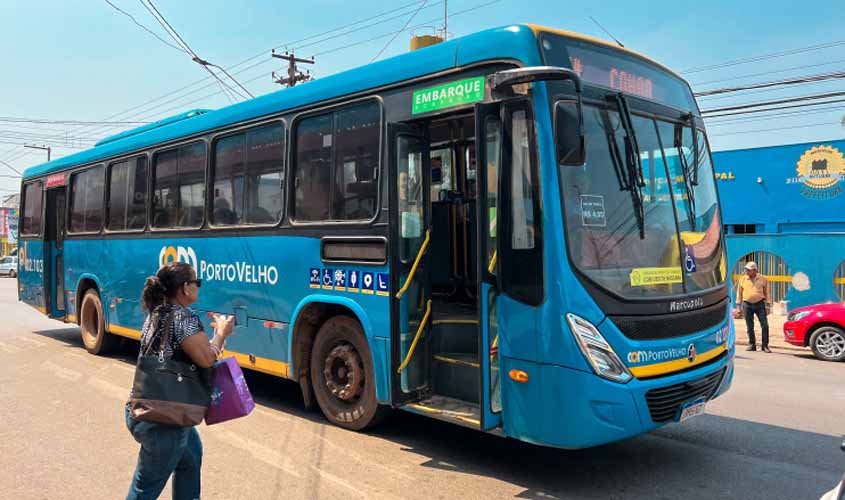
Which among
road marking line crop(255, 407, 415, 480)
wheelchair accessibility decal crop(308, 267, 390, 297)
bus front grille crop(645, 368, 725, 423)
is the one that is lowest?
road marking line crop(255, 407, 415, 480)

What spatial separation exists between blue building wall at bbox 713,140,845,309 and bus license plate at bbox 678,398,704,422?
1552 cm

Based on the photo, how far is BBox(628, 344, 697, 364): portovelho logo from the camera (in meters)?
4.54

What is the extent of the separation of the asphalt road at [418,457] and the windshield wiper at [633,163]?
6.33ft

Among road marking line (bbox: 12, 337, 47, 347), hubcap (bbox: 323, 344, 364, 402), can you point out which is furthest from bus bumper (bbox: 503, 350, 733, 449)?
Answer: road marking line (bbox: 12, 337, 47, 347)

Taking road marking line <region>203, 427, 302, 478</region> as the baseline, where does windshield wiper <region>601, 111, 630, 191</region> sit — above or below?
above

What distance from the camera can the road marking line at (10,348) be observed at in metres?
Result: 11.4

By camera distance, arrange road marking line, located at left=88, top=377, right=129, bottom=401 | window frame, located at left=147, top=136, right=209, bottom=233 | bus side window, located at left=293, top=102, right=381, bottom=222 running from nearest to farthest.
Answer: bus side window, located at left=293, top=102, right=381, bottom=222
road marking line, located at left=88, top=377, right=129, bottom=401
window frame, located at left=147, top=136, right=209, bottom=233

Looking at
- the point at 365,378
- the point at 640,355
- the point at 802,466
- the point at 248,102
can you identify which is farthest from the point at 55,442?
the point at 802,466

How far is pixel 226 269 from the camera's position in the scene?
7.68 metres

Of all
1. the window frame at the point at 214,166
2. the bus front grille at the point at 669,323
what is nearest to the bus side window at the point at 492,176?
the bus front grille at the point at 669,323

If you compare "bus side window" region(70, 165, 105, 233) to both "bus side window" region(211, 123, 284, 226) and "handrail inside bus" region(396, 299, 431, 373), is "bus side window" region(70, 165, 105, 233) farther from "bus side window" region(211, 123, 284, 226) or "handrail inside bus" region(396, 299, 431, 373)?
"handrail inside bus" region(396, 299, 431, 373)

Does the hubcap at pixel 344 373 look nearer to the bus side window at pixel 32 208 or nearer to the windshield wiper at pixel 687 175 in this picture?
the windshield wiper at pixel 687 175

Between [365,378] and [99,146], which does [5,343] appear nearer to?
[99,146]

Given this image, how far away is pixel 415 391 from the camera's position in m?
5.57
